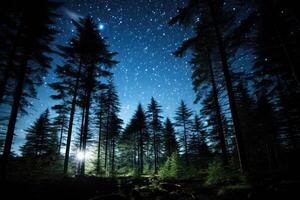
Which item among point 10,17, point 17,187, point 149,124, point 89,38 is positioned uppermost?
Result: point 89,38

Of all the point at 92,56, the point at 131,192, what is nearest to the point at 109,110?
the point at 92,56

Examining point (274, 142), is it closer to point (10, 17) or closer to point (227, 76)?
point (227, 76)

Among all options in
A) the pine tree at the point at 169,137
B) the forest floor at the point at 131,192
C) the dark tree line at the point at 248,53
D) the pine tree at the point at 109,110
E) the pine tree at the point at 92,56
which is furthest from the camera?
the pine tree at the point at 169,137

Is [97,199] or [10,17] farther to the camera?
[10,17]

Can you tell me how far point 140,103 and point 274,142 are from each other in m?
23.8

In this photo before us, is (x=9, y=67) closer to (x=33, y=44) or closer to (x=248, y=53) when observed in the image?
(x=33, y=44)

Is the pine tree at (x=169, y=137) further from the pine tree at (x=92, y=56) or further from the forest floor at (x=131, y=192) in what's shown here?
the forest floor at (x=131, y=192)

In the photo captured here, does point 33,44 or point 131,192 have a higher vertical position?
point 33,44

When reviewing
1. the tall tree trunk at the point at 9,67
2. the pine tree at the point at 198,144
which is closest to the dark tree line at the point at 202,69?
the tall tree trunk at the point at 9,67

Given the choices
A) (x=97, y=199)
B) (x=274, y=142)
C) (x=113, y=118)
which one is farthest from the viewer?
(x=113, y=118)

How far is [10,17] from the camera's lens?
37.0 feet

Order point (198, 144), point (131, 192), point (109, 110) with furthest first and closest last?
point (198, 144) → point (109, 110) → point (131, 192)

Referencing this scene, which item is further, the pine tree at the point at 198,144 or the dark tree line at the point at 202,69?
the pine tree at the point at 198,144

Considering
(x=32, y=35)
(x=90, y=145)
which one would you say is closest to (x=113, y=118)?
(x=90, y=145)
